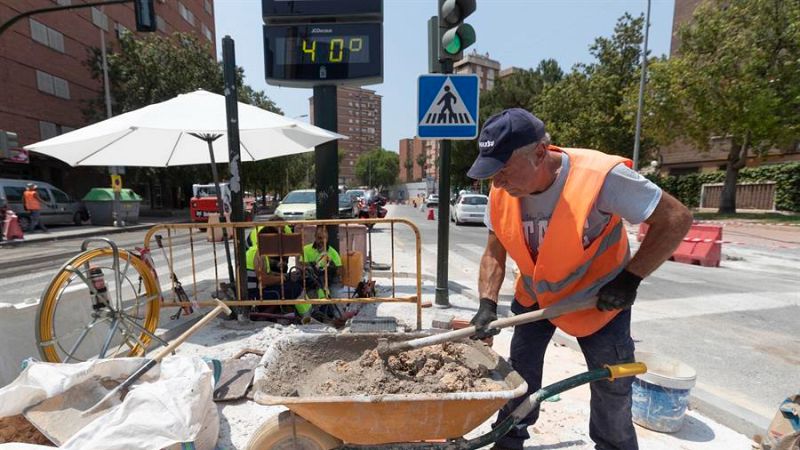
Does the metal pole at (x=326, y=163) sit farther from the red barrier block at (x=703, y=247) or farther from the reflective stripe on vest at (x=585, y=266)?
the red barrier block at (x=703, y=247)

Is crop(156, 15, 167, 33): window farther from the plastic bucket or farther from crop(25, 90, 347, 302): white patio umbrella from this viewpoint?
the plastic bucket

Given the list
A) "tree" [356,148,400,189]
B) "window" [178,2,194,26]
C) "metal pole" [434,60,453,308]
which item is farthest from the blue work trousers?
"tree" [356,148,400,189]

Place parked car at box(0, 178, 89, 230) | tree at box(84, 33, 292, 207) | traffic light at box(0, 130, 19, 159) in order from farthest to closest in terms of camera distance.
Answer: tree at box(84, 33, 292, 207) < parked car at box(0, 178, 89, 230) < traffic light at box(0, 130, 19, 159)

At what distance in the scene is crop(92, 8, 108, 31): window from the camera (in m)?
24.1

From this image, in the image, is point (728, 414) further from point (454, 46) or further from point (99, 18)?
point (99, 18)

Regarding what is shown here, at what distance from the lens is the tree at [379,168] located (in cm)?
9262

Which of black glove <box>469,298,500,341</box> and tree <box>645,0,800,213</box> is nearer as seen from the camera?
black glove <box>469,298,500,341</box>

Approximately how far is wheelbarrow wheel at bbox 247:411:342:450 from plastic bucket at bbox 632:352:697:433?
205 centimetres

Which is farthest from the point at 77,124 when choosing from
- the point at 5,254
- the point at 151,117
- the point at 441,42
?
the point at 441,42

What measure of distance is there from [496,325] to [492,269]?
0.44 metres

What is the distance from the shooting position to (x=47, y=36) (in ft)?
69.8

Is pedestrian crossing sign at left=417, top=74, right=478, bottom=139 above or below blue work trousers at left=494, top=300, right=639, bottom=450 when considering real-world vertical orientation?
above

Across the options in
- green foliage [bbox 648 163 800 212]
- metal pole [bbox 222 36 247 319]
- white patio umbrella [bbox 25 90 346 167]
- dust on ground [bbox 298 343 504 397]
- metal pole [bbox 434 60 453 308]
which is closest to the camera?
dust on ground [bbox 298 343 504 397]

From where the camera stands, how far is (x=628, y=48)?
939 inches
